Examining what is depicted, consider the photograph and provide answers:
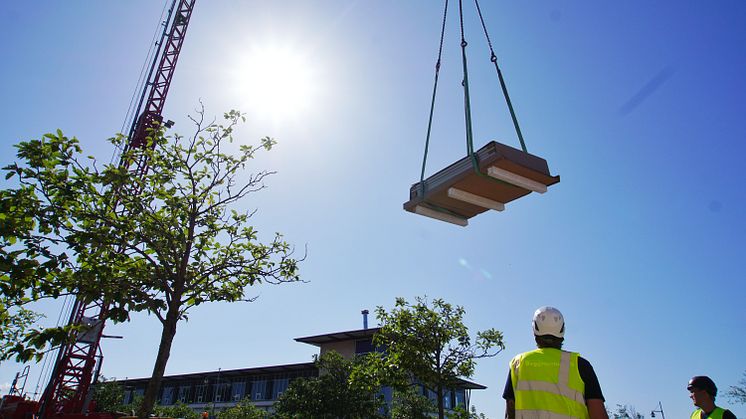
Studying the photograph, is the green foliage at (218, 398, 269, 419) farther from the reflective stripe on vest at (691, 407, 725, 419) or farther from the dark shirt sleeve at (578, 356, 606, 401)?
the dark shirt sleeve at (578, 356, 606, 401)

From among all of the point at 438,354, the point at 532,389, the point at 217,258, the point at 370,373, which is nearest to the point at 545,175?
the point at 532,389

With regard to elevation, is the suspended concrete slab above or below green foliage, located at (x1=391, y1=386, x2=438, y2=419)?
above

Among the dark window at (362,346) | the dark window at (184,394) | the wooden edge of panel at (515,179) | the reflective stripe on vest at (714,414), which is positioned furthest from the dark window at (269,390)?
the reflective stripe on vest at (714,414)

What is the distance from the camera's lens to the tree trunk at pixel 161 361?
8.12m

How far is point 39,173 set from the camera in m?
7.98

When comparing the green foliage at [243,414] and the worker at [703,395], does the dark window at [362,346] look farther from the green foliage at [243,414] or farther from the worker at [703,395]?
the worker at [703,395]

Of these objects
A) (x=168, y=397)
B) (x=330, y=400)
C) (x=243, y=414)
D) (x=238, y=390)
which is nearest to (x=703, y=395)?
(x=330, y=400)

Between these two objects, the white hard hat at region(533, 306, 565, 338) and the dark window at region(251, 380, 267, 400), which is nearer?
the white hard hat at region(533, 306, 565, 338)

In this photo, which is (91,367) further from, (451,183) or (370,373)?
(451,183)

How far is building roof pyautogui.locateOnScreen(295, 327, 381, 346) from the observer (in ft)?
163

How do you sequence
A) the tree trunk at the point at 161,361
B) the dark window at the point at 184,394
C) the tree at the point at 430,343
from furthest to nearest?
→ the dark window at the point at 184,394
the tree at the point at 430,343
the tree trunk at the point at 161,361

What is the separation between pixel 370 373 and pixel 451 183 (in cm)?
1614

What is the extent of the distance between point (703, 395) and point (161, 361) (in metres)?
8.37

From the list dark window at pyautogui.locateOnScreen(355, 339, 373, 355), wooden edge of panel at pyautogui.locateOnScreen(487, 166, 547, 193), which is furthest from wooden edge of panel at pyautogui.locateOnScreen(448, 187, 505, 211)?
dark window at pyautogui.locateOnScreen(355, 339, 373, 355)
